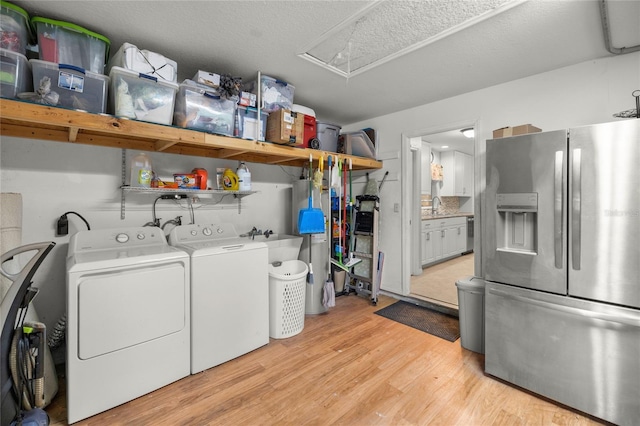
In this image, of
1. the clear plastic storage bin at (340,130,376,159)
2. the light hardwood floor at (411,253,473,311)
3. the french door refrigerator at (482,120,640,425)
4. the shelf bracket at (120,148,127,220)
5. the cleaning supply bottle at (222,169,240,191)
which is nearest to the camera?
the french door refrigerator at (482,120,640,425)

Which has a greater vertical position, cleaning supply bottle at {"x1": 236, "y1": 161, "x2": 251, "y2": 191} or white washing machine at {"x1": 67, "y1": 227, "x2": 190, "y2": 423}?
cleaning supply bottle at {"x1": 236, "y1": 161, "x2": 251, "y2": 191}

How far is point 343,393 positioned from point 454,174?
564cm

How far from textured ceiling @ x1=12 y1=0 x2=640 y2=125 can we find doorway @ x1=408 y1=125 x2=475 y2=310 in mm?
842

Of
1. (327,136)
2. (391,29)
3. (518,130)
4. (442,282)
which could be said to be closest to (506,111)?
(518,130)

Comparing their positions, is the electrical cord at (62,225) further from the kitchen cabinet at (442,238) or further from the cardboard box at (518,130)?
the kitchen cabinet at (442,238)

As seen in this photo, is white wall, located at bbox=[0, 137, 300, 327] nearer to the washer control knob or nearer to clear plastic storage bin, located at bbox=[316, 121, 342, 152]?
the washer control knob

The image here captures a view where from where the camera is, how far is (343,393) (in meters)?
1.86

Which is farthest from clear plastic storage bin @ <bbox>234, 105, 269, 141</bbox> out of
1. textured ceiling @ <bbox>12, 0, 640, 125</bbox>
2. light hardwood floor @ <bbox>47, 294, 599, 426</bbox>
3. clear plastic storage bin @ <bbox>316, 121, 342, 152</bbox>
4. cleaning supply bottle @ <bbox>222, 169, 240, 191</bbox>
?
light hardwood floor @ <bbox>47, 294, 599, 426</bbox>

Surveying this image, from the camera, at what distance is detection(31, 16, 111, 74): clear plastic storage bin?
5.37 ft

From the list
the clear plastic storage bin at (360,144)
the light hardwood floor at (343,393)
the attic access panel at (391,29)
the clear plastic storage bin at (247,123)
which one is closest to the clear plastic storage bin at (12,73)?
the clear plastic storage bin at (247,123)

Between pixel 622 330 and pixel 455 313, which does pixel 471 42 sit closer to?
pixel 622 330

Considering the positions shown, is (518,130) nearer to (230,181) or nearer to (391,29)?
(391,29)

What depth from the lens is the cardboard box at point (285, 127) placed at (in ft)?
7.88

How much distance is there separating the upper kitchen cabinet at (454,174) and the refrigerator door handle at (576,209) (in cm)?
467
